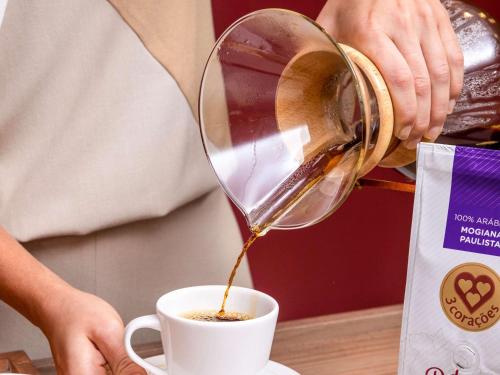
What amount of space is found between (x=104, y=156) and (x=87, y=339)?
15.3 inches

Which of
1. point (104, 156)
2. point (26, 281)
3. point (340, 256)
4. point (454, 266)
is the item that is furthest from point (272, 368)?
point (340, 256)

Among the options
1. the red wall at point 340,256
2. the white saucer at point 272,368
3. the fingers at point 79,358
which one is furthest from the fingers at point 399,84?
the red wall at point 340,256

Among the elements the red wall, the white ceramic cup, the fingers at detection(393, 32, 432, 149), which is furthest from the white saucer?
the red wall

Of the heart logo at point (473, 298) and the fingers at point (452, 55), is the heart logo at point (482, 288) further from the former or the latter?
the fingers at point (452, 55)

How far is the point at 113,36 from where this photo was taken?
4.17 feet

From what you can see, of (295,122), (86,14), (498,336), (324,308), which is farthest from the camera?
(324,308)

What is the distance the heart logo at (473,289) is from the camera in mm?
749

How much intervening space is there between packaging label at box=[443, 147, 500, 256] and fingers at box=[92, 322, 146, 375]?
1.22 feet

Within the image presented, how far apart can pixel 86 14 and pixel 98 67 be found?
0.08m

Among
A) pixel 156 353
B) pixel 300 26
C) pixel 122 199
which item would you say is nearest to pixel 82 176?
pixel 122 199

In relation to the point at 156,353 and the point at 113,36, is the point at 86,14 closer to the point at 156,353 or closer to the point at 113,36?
the point at 113,36

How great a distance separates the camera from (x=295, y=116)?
94 centimetres

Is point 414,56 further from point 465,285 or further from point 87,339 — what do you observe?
point 87,339

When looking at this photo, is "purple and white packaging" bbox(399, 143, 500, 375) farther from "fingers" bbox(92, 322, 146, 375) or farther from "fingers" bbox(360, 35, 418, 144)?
"fingers" bbox(92, 322, 146, 375)
